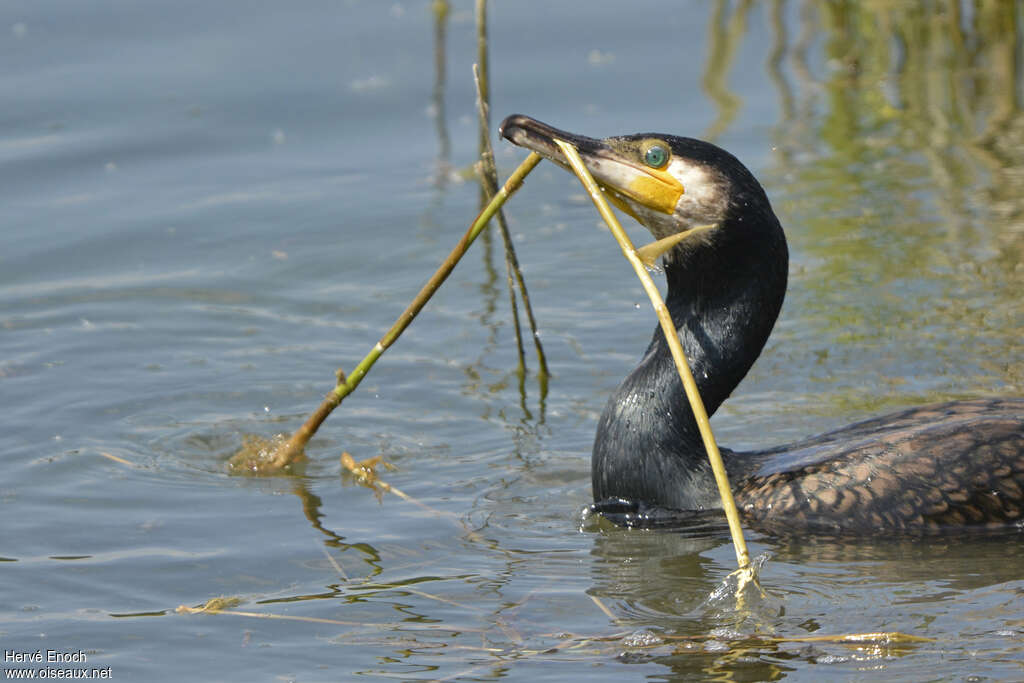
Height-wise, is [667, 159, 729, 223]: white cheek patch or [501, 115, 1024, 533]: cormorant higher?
[667, 159, 729, 223]: white cheek patch

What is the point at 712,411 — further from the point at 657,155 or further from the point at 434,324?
the point at 434,324

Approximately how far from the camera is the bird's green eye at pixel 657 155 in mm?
5887

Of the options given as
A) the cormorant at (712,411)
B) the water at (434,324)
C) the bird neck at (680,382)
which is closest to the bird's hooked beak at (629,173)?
the cormorant at (712,411)

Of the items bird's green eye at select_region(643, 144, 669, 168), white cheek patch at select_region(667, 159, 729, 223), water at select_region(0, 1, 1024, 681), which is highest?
bird's green eye at select_region(643, 144, 669, 168)

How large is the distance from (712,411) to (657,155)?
39.6 inches

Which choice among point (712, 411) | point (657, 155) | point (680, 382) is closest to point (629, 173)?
point (657, 155)

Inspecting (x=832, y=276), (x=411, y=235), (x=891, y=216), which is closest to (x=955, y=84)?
(x=891, y=216)

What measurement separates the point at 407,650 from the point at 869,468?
1785 mm

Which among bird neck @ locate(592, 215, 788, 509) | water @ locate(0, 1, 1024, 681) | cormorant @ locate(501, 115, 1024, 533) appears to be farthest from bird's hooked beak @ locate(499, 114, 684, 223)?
water @ locate(0, 1, 1024, 681)

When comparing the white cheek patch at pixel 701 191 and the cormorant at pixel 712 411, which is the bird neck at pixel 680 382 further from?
the white cheek patch at pixel 701 191

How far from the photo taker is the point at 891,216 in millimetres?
9227

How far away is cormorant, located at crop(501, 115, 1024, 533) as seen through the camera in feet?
18.9

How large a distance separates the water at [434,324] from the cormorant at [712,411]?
0.17 meters

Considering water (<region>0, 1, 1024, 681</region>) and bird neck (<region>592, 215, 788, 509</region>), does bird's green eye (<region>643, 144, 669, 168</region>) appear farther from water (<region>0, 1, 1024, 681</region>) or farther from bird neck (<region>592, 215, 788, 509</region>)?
water (<region>0, 1, 1024, 681</region>)
